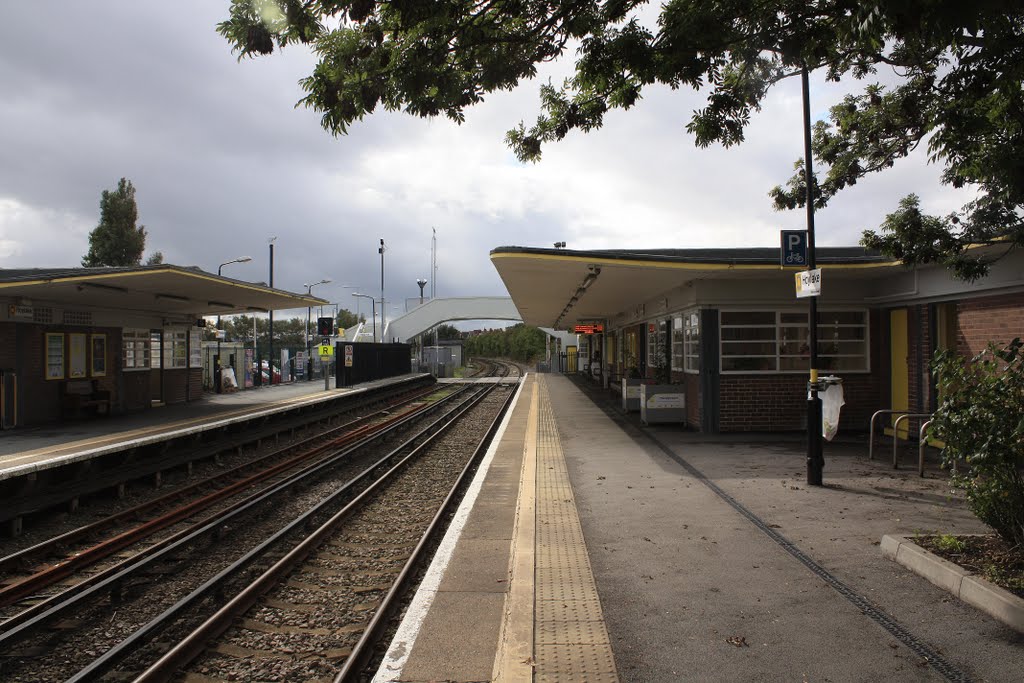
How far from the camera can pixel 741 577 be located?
4891mm

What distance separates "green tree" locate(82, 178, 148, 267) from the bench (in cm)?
2175

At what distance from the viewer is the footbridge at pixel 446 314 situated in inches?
1813

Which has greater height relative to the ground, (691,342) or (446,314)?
(446,314)

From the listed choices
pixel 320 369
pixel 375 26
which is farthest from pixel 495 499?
pixel 320 369

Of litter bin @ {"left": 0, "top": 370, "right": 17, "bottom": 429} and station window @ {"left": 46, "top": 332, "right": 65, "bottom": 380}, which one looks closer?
litter bin @ {"left": 0, "top": 370, "right": 17, "bottom": 429}

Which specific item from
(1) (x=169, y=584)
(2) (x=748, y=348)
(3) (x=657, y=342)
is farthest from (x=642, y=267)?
(1) (x=169, y=584)

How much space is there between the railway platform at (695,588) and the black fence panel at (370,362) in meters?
20.3

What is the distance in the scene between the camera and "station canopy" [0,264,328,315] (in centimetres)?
1340

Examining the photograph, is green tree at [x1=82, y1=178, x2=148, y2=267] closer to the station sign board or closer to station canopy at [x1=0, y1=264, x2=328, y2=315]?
station canopy at [x1=0, y1=264, x2=328, y2=315]

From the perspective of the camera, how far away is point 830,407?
8.51m

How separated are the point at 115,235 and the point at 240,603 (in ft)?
120

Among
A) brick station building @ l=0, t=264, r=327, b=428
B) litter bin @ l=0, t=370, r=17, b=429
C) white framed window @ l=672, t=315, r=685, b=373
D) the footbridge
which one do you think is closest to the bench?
brick station building @ l=0, t=264, r=327, b=428

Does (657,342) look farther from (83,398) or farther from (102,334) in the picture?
(102,334)

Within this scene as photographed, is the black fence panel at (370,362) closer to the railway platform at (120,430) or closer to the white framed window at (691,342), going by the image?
the railway platform at (120,430)
